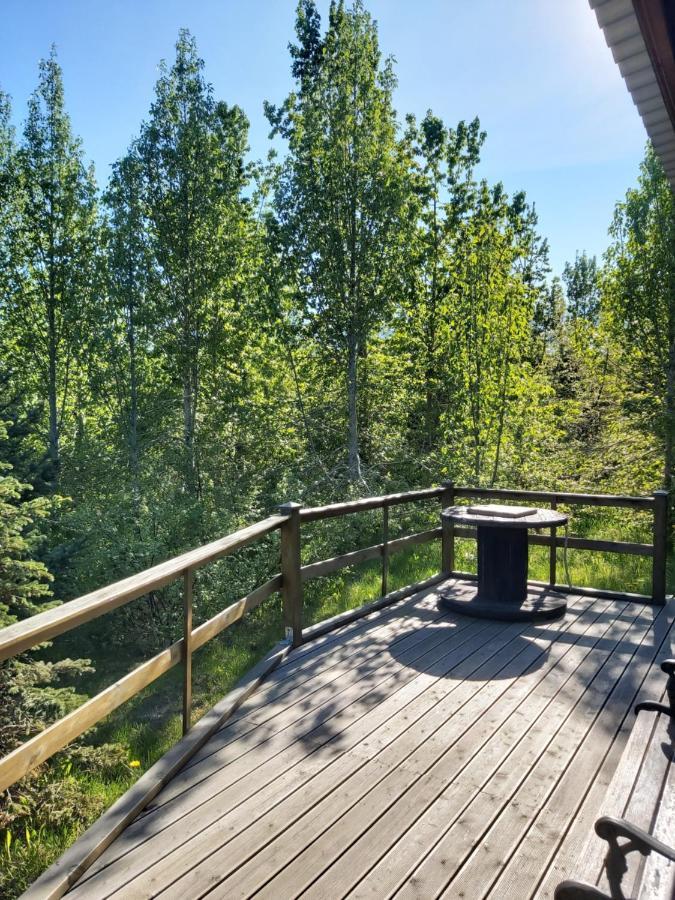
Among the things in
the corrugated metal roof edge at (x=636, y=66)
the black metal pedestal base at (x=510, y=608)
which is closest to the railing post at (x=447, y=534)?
the black metal pedestal base at (x=510, y=608)

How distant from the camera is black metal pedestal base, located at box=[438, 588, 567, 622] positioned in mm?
4734

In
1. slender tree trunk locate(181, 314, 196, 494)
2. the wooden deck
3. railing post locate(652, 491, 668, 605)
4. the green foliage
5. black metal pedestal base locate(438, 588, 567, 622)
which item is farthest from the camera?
slender tree trunk locate(181, 314, 196, 494)

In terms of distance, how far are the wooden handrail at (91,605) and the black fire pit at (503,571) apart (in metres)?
2.45

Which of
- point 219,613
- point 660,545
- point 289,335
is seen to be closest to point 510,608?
point 660,545

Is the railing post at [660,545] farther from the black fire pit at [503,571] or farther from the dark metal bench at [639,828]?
the dark metal bench at [639,828]

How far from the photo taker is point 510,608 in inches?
189

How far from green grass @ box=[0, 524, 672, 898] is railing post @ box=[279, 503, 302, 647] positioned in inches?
74.6

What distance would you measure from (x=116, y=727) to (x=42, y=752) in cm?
495

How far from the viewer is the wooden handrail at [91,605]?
64.7 inches

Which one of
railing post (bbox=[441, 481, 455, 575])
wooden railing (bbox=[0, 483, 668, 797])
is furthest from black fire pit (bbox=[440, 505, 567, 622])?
railing post (bbox=[441, 481, 455, 575])

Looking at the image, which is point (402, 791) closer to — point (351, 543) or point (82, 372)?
point (351, 543)

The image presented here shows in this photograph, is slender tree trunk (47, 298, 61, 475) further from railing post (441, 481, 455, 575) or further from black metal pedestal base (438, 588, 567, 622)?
black metal pedestal base (438, 588, 567, 622)

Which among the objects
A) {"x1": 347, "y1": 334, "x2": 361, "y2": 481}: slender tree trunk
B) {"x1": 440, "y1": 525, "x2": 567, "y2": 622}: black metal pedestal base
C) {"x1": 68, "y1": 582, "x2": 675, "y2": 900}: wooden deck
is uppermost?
{"x1": 347, "y1": 334, "x2": 361, "y2": 481}: slender tree trunk

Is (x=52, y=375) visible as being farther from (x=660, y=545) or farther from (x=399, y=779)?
(x=399, y=779)
